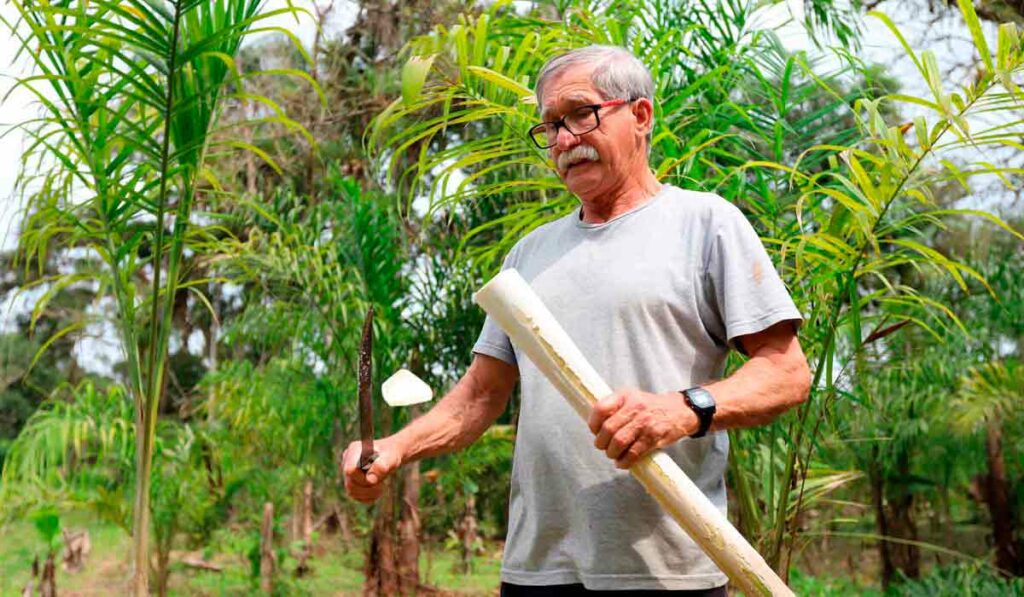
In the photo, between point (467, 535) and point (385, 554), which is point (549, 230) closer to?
point (385, 554)

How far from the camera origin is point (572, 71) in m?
1.74

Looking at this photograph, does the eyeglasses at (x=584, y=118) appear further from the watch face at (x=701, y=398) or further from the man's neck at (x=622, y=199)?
the watch face at (x=701, y=398)

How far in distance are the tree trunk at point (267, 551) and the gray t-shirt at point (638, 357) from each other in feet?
20.9

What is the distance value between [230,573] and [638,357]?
8290mm

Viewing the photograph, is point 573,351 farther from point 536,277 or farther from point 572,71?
point 572,71

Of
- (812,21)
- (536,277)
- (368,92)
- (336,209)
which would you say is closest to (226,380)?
(336,209)

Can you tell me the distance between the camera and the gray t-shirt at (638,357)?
160 centimetres

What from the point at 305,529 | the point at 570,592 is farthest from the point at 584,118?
the point at 305,529

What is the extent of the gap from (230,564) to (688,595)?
366 inches

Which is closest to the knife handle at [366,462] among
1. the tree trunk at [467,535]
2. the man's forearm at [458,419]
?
the man's forearm at [458,419]

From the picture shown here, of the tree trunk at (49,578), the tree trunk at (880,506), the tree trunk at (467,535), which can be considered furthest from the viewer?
the tree trunk at (467,535)

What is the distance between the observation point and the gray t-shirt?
5.24 feet

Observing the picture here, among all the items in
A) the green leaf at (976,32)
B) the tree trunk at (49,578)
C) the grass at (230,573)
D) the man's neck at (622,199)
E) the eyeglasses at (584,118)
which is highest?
the green leaf at (976,32)

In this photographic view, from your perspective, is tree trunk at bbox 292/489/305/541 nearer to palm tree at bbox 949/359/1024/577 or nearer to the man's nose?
palm tree at bbox 949/359/1024/577
